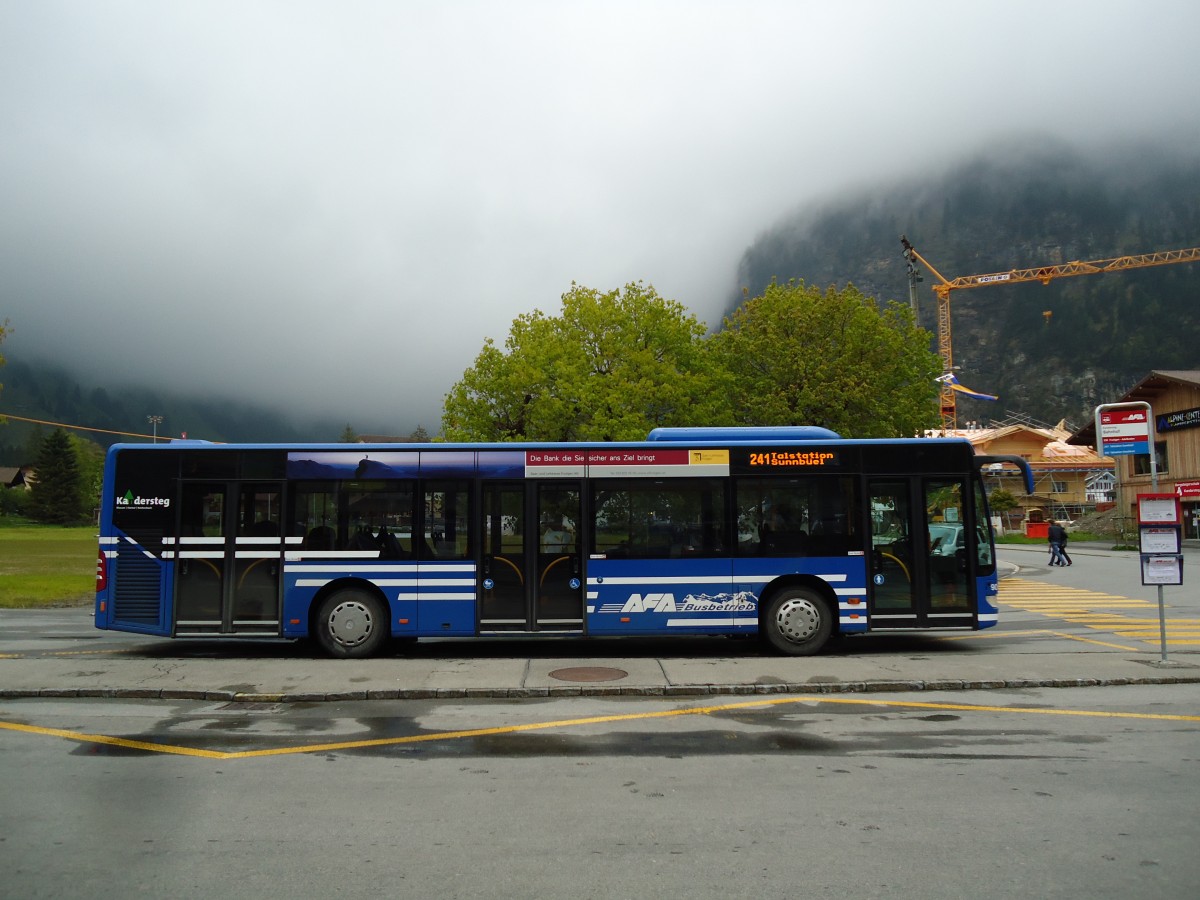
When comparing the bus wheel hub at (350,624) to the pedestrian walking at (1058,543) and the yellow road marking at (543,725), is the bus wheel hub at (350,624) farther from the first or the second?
the pedestrian walking at (1058,543)

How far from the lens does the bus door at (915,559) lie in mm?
12820

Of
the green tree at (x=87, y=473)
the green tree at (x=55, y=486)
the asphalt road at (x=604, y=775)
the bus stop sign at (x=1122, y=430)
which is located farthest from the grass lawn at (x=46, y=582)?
the green tree at (x=55, y=486)

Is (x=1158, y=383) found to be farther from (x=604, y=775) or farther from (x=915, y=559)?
(x=604, y=775)

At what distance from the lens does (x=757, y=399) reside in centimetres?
3525

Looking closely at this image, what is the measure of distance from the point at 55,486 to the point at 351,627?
13302 centimetres

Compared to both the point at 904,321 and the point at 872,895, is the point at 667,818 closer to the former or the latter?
the point at 872,895

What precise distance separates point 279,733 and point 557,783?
11.0ft

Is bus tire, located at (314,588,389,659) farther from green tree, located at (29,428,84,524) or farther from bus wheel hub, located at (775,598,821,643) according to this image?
green tree, located at (29,428,84,524)

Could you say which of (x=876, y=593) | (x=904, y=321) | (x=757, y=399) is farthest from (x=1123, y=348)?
(x=876, y=593)

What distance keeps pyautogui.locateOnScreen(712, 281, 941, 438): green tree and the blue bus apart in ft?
70.1

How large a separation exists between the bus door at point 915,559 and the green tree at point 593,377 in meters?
23.4

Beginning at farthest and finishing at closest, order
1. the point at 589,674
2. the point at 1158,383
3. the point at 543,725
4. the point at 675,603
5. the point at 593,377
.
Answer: the point at 1158,383
the point at 593,377
the point at 675,603
the point at 589,674
the point at 543,725

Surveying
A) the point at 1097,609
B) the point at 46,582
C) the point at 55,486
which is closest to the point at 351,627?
the point at 1097,609

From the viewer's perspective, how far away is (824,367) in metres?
34.1
